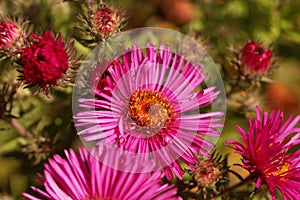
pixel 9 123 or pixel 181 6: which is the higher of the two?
pixel 181 6

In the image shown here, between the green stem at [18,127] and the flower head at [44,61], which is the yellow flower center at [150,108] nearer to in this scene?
the flower head at [44,61]

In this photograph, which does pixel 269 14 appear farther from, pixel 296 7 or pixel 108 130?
pixel 108 130

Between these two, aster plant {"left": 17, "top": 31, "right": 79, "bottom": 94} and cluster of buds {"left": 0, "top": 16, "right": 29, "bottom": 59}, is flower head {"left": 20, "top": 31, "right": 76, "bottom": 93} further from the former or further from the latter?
cluster of buds {"left": 0, "top": 16, "right": 29, "bottom": 59}

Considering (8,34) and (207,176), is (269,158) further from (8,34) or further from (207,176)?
(8,34)

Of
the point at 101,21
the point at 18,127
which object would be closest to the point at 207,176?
the point at 101,21

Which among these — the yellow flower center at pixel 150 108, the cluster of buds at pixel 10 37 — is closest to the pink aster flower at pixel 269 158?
the yellow flower center at pixel 150 108

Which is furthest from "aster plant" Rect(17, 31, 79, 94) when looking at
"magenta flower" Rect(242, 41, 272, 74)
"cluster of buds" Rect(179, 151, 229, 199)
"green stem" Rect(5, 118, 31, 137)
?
"magenta flower" Rect(242, 41, 272, 74)

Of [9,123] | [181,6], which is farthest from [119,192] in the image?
[181,6]
